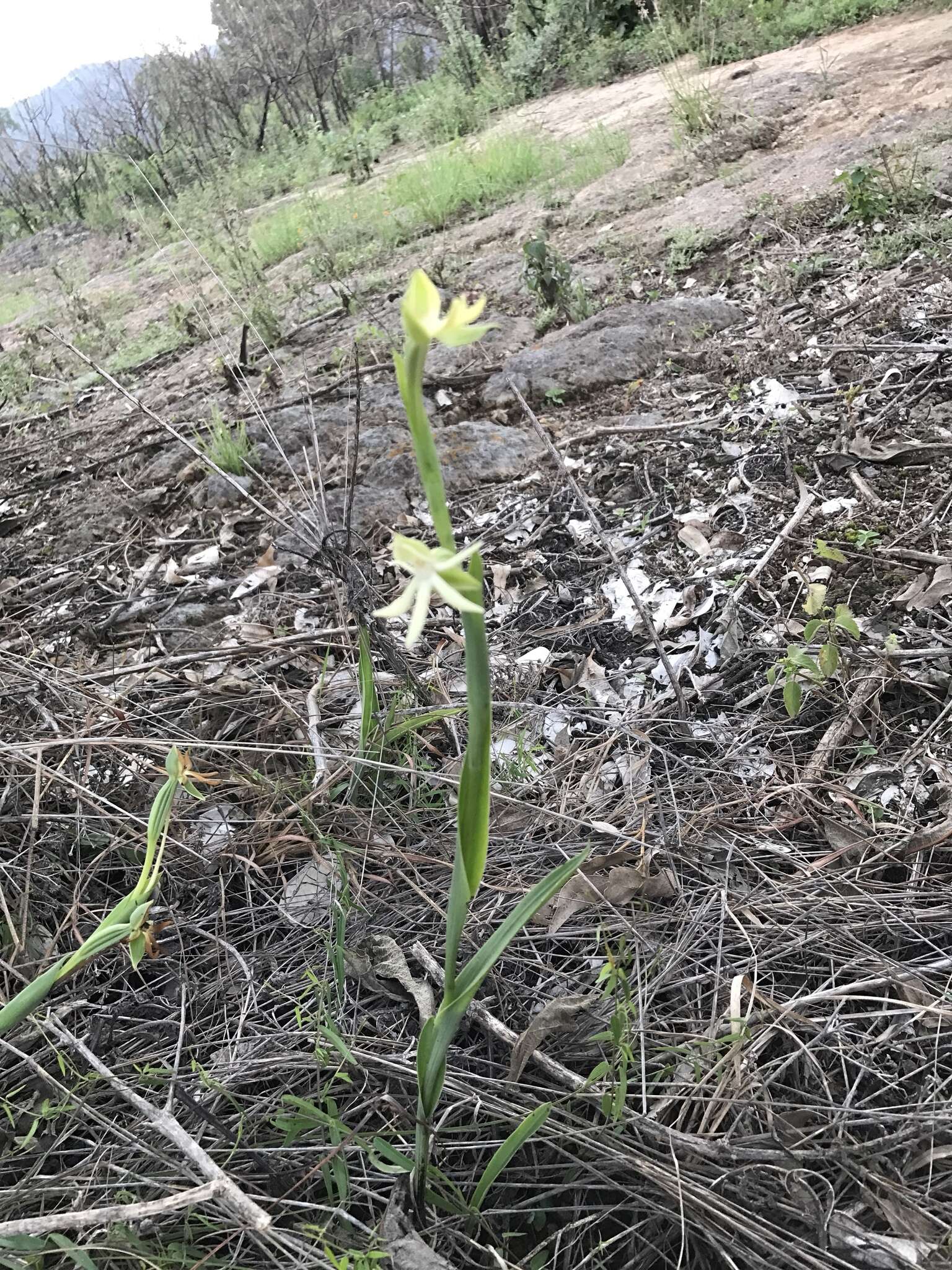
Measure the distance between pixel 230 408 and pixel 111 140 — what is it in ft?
42.8

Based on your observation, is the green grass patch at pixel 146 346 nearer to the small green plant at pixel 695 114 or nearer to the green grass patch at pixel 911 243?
the small green plant at pixel 695 114

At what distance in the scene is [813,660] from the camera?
70.1 inches

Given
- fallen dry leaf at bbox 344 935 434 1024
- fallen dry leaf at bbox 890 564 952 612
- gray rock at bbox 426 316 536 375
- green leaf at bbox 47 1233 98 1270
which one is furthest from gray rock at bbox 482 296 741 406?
green leaf at bbox 47 1233 98 1270

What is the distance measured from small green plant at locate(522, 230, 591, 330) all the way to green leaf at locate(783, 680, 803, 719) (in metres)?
2.79

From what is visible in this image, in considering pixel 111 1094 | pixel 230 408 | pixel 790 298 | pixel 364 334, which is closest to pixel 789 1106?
pixel 111 1094

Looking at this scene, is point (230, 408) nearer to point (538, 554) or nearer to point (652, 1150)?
point (538, 554)

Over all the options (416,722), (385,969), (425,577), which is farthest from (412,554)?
(416,722)

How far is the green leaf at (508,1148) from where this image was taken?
93 centimetres

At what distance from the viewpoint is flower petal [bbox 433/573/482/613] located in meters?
0.67

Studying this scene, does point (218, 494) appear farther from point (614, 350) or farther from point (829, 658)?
point (829, 658)

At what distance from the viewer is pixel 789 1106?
3.49 feet

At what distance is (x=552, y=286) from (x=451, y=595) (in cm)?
367

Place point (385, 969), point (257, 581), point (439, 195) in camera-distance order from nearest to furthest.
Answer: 1. point (385, 969)
2. point (257, 581)
3. point (439, 195)

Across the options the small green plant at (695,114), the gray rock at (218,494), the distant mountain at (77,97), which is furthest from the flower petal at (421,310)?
the distant mountain at (77,97)
